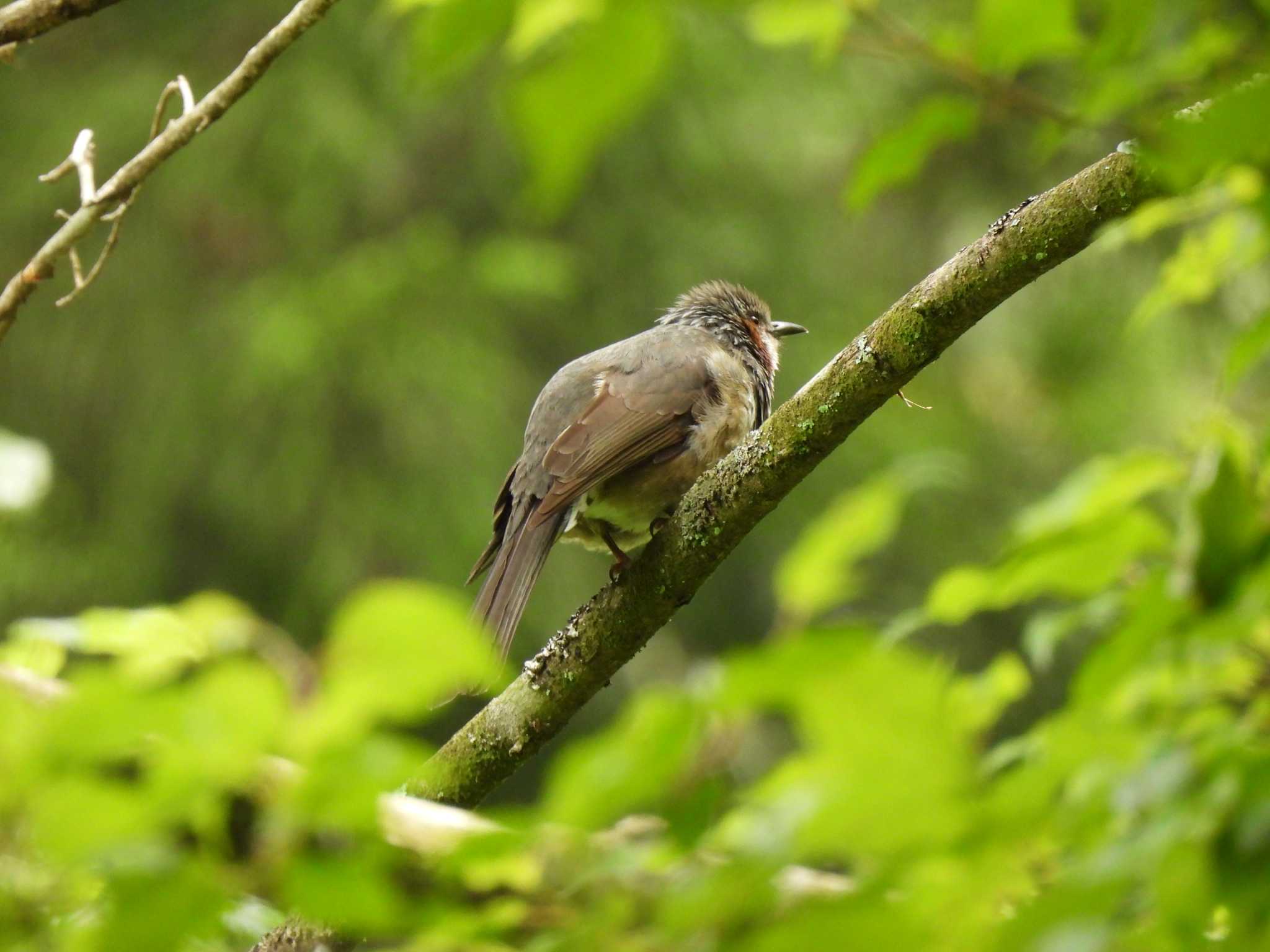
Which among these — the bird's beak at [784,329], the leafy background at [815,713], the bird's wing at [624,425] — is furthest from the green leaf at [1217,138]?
the bird's beak at [784,329]

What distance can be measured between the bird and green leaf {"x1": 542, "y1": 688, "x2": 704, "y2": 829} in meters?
2.63

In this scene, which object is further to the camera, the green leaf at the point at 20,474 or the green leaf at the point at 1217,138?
the green leaf at the point at 20,474

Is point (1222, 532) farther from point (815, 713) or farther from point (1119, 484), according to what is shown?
point (1119, 484)

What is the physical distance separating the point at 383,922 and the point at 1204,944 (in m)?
0.63

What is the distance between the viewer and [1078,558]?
1333 millimetres

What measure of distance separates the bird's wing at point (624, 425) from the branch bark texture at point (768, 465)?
0.70m

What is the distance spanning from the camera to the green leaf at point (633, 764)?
997 millimetres

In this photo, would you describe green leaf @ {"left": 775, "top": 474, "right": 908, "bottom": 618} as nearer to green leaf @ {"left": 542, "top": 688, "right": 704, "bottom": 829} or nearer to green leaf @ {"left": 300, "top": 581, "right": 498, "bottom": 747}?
green leaf @ {"left": 542, "top": 688, "right": 704, "bottom": 829}

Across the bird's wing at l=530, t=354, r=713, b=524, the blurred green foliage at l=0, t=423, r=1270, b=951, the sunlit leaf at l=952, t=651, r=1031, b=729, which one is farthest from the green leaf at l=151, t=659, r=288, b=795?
the bird's wing at l=530, t=354, r=713, b=524

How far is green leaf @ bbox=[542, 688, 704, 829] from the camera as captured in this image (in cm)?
100

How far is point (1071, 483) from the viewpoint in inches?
81.0

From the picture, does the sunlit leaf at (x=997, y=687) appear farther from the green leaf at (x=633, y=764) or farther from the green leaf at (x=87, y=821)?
the green leaf at (x=87, y=821)

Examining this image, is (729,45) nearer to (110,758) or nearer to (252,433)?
(252,433)

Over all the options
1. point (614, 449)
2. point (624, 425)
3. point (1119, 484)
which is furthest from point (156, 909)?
point (624, 425)
